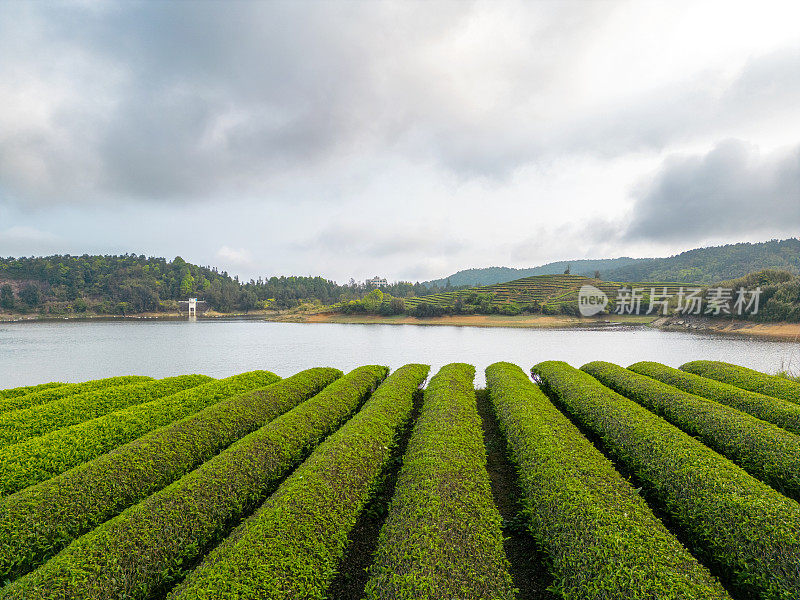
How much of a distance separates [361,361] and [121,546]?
15.5 meters

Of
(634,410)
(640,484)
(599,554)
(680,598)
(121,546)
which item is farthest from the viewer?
(634,410)

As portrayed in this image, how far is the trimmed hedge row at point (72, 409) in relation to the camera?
6.89 metres

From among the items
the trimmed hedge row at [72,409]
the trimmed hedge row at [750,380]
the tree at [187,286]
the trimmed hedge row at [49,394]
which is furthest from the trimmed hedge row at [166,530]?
the tree at [187,286]

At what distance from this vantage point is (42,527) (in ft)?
13.0

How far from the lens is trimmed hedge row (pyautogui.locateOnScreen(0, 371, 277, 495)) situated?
510 centimetres

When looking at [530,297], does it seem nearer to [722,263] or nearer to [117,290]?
[722,263]

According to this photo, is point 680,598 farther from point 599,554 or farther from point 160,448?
A: point 160,448

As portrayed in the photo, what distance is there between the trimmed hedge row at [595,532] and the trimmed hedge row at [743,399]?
15.8 feet

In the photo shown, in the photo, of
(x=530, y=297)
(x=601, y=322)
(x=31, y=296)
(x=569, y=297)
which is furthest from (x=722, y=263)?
(x=31, y=296)

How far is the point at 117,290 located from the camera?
92812mm

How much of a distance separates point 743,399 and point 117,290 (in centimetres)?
12059

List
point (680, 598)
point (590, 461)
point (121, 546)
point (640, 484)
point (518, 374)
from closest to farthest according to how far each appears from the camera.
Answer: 1. point (680, 598)
2. point (121, 546)
3. point (590, 461)
4. point (640, 484)
5. point (518, 374)

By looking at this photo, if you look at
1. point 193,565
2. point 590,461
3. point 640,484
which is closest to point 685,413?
point 640,484

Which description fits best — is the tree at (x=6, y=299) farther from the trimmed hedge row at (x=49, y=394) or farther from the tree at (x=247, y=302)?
the trimmed hedge row at (x=49, y=394)
